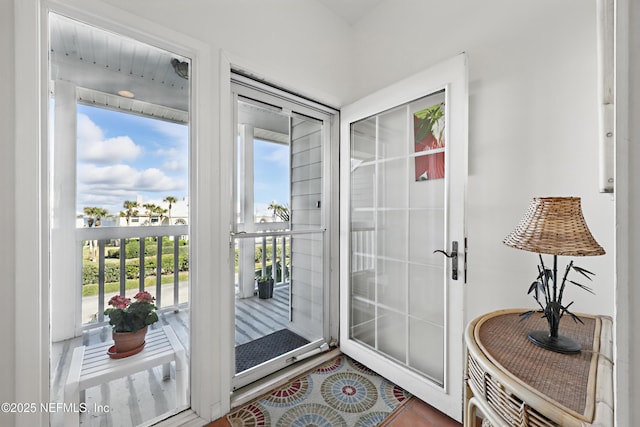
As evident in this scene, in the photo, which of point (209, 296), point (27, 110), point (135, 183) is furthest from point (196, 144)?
point (209, 296)

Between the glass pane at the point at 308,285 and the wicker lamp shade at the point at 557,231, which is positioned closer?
the wicker lamp shade at the point at 557,231

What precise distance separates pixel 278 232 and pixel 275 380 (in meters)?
1.04

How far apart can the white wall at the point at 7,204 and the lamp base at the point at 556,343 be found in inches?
77.9

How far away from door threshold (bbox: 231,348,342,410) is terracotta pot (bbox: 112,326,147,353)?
681 mm

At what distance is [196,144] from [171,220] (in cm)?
45

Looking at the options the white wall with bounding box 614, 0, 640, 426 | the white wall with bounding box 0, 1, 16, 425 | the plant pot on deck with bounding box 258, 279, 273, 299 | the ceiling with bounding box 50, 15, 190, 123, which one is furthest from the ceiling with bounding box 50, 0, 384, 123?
the white wall with bounding box 614, 0, 640, 426

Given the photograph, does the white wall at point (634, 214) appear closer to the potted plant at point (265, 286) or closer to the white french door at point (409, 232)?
the white french door at point (409, 232)

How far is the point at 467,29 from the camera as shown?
1640 millimetres

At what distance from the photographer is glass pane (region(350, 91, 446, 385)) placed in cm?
171

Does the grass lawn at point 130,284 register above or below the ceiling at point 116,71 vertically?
below

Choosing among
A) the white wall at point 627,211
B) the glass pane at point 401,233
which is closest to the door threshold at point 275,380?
the glass pane at point 401,233

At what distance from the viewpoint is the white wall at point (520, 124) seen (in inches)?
49.4

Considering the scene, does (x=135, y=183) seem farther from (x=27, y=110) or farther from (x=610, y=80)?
(x=610, y=80)

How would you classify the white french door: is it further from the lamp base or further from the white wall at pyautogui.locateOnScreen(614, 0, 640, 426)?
the white wall at pyautogui.locateOnScreen(614, 0, 640, 426)
